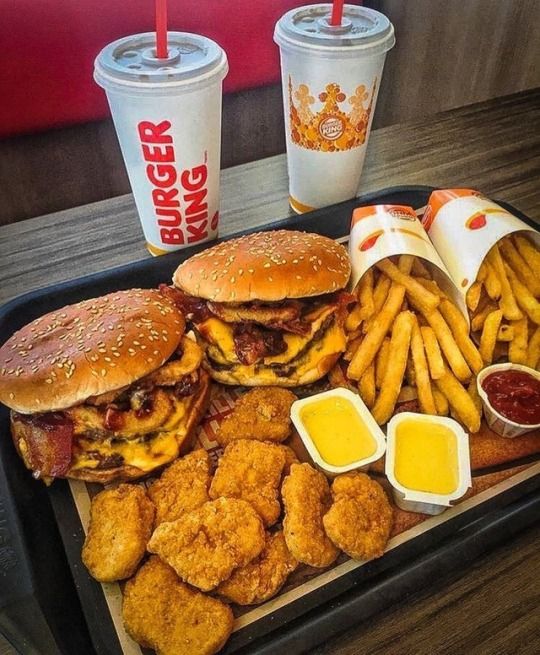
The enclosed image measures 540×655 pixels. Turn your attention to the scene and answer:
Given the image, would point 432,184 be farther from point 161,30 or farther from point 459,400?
point 161,30

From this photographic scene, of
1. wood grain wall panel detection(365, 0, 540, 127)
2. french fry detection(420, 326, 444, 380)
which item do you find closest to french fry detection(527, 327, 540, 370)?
french fry detection(420, 326, 444, 380)

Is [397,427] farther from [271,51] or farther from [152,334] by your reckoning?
[271,51]

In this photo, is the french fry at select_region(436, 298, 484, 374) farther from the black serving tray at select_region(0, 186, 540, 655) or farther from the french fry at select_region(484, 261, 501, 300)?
the black serving tray at select_region(0, 186, 540, 655)

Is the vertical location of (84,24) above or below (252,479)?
above

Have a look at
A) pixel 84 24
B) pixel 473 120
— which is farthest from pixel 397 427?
pixel 84 24

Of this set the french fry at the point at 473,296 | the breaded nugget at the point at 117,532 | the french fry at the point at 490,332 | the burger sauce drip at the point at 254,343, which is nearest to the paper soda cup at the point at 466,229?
the french fry at the point at 473,296

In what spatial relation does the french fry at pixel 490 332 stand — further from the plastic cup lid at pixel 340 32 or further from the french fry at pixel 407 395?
the plastic cup lid at pixel 340 32

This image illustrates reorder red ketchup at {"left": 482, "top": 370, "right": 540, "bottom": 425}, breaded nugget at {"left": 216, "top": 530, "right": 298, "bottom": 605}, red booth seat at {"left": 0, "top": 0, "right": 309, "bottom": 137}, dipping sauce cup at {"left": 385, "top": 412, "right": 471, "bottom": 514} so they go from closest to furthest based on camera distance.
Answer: breaded nugget at {"left": 216, "top": 530, "right": 298, "bottom": 605}, dipping sauce cup at {"left": 385, "top": 412, "right": 471, "bottom": 514}, red ketchup at {"left": 482, "top": 370, "right": 540, "bottom": 425}, red booth seat at {"left": 0, "top": 0, "right": 309, "bottom": 137}
